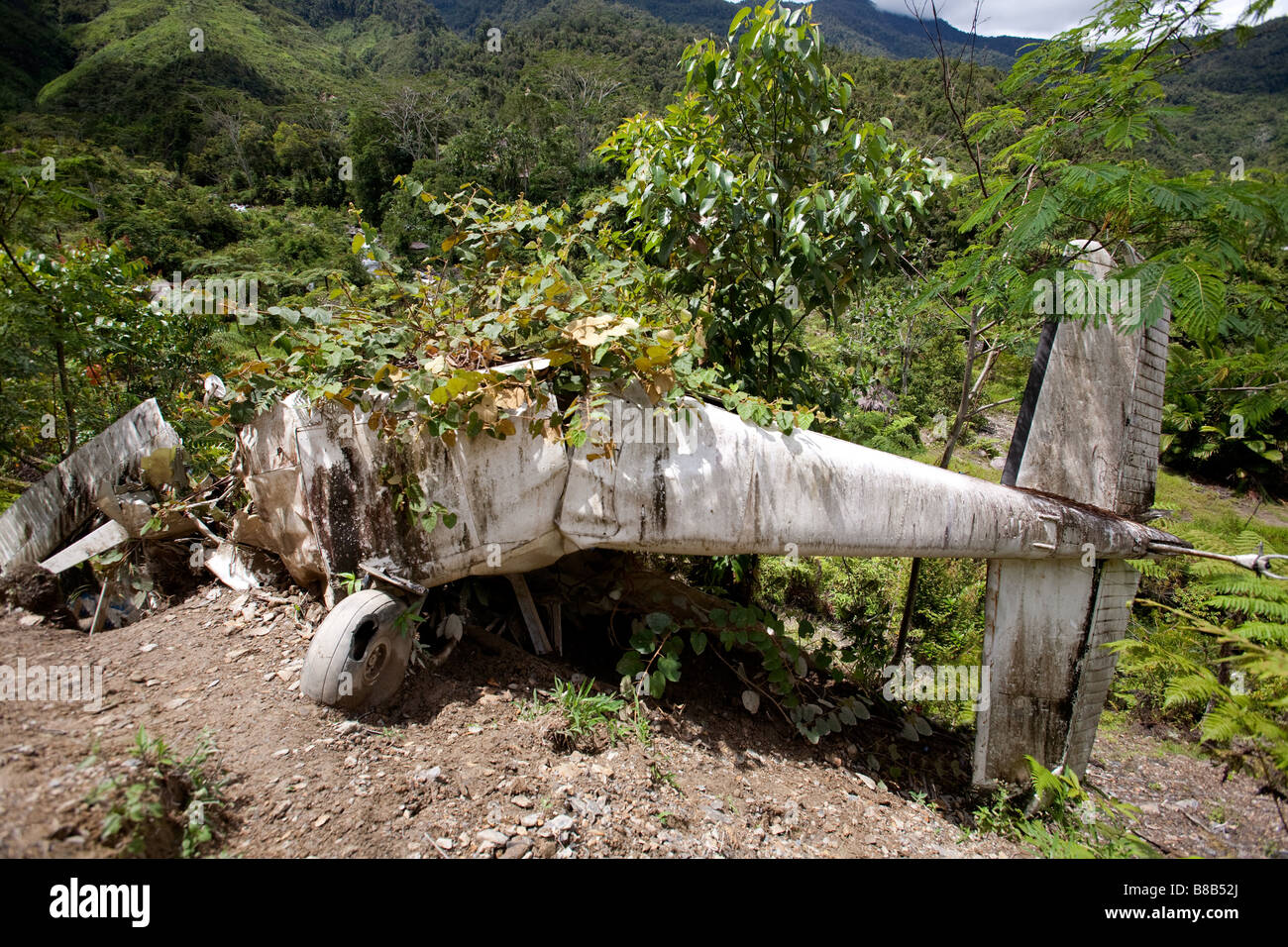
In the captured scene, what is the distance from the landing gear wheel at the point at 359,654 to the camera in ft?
7.71

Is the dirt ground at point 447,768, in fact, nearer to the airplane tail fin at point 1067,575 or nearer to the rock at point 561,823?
the rock at point 561,823

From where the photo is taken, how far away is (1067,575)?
3246 millimetres

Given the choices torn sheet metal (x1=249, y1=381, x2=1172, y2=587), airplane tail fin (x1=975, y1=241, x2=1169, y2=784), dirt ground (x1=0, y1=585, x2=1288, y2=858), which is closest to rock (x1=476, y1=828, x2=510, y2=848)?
dirt ground (x1=0, y1=585, x2=1288, y2=858)

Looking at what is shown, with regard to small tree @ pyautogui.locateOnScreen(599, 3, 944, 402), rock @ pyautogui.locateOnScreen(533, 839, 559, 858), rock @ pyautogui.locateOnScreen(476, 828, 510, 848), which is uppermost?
small tree @ pyautogui.locateOnScreen(599, 3, 944, 402)

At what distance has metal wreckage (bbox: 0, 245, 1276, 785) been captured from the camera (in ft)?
8.75

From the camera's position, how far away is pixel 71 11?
194ft

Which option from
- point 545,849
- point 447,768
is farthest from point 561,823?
point 447,768

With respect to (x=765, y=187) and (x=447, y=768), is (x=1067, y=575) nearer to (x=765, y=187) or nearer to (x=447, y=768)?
(x=765, y=187)

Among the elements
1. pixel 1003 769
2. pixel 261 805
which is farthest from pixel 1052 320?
pixel 261 805
